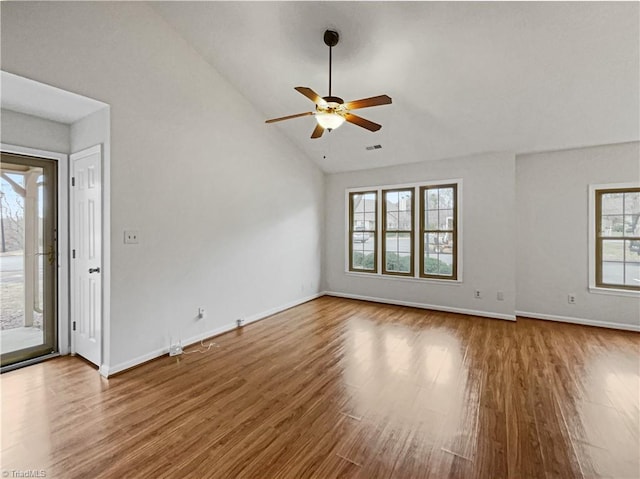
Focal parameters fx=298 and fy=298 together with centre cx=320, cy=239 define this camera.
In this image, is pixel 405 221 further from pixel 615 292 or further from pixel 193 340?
pixel 193 340

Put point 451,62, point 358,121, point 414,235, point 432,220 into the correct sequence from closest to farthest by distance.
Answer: point 358,121 < point 451,62 < point 432,220 < point 414,235

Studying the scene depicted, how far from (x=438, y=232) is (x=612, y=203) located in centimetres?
252

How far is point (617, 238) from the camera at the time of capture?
4555 millimetres

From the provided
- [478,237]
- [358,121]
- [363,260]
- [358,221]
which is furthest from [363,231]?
[358,121]

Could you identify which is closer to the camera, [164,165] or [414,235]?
[164,165]

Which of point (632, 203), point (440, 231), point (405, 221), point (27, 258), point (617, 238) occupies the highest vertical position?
point (632, 203)

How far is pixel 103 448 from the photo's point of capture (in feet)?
6.49

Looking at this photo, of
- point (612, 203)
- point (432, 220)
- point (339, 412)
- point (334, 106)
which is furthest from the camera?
point (432, 220)

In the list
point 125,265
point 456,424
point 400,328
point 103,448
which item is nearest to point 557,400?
point 456,424

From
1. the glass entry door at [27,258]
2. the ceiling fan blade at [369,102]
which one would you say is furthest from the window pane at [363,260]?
the glass entry door at [27,258]

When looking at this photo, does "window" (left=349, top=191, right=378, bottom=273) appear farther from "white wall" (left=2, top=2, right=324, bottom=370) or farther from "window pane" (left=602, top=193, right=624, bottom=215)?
"window pane" (left=602, top=193, right=624, bottom=215)

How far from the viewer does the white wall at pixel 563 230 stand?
448 cm

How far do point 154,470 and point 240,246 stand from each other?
2.99m

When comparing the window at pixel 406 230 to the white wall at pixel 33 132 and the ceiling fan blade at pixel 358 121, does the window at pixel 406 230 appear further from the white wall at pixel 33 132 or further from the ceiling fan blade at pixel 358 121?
the white wall at pixel 33 132
